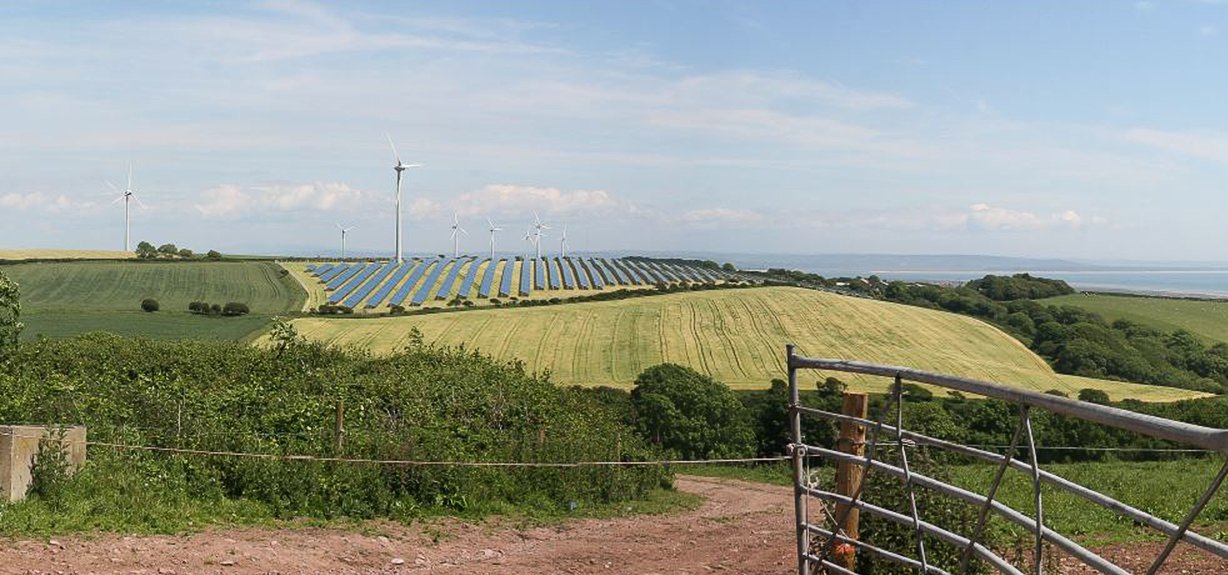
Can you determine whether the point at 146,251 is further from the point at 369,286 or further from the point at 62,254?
the point at 369,286

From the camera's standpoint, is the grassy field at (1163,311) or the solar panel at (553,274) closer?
the grassy field at (1163,311)

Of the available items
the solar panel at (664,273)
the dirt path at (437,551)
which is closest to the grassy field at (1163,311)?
the solar panel at (664,273)

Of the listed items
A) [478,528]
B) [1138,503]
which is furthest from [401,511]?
[1138,503]

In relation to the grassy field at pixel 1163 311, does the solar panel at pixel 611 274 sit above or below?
above

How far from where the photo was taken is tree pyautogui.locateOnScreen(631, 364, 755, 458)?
114 ft

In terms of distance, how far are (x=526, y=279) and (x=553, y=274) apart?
17.1ft

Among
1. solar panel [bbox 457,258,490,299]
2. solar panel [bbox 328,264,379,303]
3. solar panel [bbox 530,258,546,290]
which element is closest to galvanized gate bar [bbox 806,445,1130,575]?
solar panel [bbox 328,264,379,303]

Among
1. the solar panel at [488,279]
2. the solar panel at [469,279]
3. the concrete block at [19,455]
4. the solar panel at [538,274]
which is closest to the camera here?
the concrete block at [19,455]

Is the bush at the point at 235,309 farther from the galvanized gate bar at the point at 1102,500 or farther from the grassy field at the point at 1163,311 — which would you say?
the galvanized gate bar at the point at 1102,500

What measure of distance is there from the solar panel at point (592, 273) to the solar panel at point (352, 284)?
1671 cm

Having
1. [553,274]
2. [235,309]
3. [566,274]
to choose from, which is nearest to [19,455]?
[235,309]

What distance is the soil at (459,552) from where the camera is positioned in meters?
9.79

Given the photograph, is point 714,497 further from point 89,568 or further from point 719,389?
point 719,389

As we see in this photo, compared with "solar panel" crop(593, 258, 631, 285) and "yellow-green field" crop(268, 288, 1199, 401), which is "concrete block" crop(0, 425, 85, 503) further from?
"solar panel" crop(593, 258, 631, 285)
